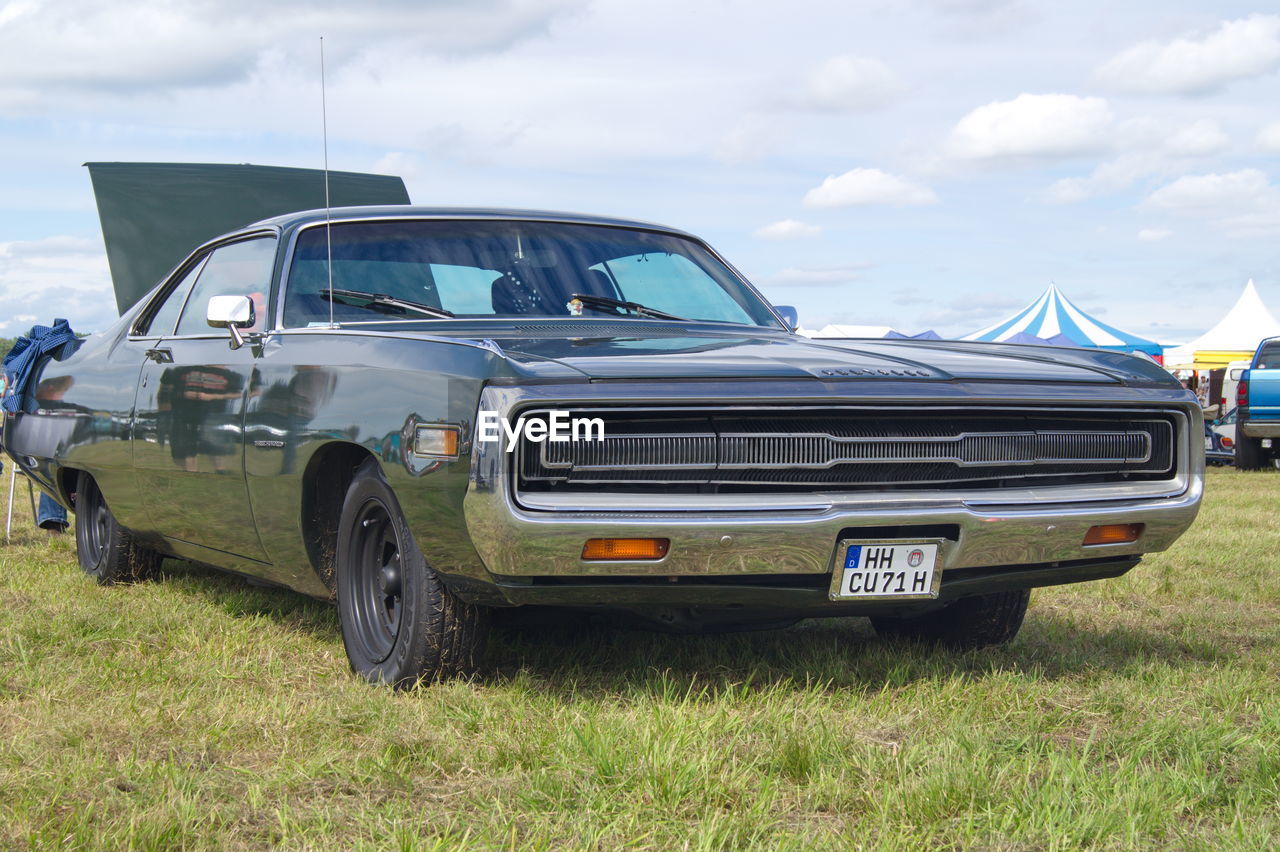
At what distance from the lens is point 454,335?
4254 millimetres

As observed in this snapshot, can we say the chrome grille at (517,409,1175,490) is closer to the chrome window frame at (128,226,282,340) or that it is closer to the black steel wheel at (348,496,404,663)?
the black steel wheel at (348,496,404,663)

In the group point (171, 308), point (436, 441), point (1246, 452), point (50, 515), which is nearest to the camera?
point (436, 441)

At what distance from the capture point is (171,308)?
5.97 metres

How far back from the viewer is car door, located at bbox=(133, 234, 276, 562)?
4.76m

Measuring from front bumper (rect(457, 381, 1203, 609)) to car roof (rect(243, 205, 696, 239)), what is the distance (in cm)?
181

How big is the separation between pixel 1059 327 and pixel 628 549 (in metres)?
29.0

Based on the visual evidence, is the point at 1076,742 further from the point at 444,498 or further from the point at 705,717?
the point at 444,498

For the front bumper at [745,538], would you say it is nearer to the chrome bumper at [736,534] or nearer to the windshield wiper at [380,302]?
the chrome bumper at [736,534]

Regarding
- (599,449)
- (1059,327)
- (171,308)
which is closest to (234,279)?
(171,308)

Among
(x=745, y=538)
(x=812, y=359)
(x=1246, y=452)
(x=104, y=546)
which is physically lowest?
(x=1246, y=452)

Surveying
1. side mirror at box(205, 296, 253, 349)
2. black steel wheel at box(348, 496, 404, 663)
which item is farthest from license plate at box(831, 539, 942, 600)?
side mirror at box(205, 296, 253, 349)

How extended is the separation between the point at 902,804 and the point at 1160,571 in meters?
4.40

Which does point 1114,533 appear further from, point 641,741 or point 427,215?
point 427,215

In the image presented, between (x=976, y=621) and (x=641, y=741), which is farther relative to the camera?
(x=976, y=621)
